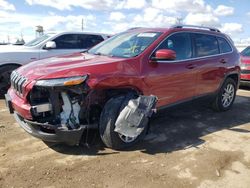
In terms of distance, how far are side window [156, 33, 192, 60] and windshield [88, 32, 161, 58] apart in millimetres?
227

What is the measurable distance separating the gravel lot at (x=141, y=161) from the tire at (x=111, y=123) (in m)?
0.17

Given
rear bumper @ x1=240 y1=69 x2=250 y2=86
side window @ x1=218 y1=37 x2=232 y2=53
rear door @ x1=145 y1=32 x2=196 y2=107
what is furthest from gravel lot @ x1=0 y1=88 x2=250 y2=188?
rear bumper @ x1=240 y1=69 x2=250 y2=86

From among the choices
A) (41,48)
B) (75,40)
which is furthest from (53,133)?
(75,40)

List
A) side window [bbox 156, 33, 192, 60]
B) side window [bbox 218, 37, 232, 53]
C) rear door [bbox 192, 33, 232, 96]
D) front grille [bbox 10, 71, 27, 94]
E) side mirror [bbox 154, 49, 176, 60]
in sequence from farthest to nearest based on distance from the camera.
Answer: side window [bbox 218, 37, 232, 53], rear door [bbox 192, 33, 232, 96], side window [bbox 156, 33, 192, 60], side mirror [bbox 154, 49, 176, 60], front grille [bbox 10, 71, 27, 94]

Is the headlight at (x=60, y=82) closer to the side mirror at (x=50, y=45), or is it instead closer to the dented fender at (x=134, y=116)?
the dented fender at (x=134, y=116)

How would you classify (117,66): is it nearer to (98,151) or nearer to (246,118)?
(98,151)

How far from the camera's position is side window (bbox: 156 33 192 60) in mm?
5012

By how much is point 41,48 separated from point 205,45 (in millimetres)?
4423

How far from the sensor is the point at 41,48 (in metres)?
8.11

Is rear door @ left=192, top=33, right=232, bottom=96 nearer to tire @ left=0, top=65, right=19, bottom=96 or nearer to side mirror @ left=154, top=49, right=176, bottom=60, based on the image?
side mirror @ left=154, top=49, right=176, bottom=60

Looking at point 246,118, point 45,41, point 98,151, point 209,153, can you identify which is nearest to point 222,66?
point 246,118

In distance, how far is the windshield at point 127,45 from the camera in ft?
15.4

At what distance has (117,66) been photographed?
4223 millimetres

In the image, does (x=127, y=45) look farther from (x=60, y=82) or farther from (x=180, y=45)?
(x=60, y=82)
